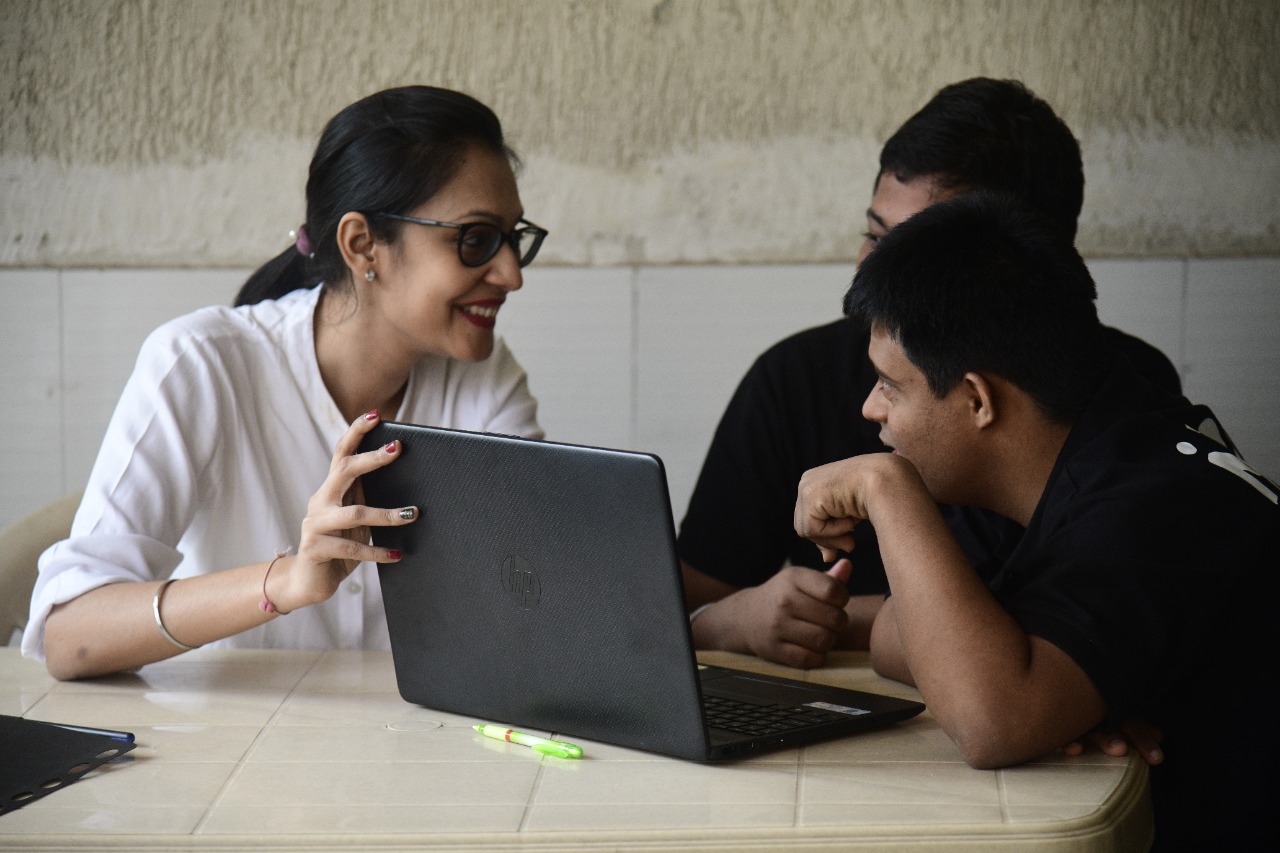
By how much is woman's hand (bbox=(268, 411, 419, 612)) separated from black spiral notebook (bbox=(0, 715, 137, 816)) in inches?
11.4

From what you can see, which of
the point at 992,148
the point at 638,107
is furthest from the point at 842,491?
the point at 638,107

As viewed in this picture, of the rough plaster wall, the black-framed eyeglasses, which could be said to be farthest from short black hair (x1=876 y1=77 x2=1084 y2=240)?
the black-framed eyeglasses

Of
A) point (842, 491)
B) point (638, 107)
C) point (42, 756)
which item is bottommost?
point (42, 756)

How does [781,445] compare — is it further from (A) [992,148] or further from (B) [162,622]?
(B) [162,622]

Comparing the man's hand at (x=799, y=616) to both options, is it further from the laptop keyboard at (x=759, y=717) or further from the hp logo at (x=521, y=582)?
the hp logo at (x=521, y=582)

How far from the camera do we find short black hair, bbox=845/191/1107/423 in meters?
1.45

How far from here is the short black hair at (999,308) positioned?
4.77ft

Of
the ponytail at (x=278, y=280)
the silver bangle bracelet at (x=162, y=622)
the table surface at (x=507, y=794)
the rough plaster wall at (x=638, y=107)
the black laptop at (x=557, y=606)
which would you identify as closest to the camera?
the table surface at (x=507, y=794)

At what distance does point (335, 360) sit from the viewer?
2074mm

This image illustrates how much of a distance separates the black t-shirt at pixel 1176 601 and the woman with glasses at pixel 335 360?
0.96 m

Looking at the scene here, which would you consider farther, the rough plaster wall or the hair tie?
the rough plaster wall

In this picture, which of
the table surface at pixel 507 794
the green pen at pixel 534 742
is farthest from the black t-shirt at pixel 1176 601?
the green pen at pixel 534 742

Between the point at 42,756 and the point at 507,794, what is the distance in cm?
46

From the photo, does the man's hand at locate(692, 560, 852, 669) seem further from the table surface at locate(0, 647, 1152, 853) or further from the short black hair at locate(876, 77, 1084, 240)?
the short black hair at locate(876, 77, 1084, 240)
